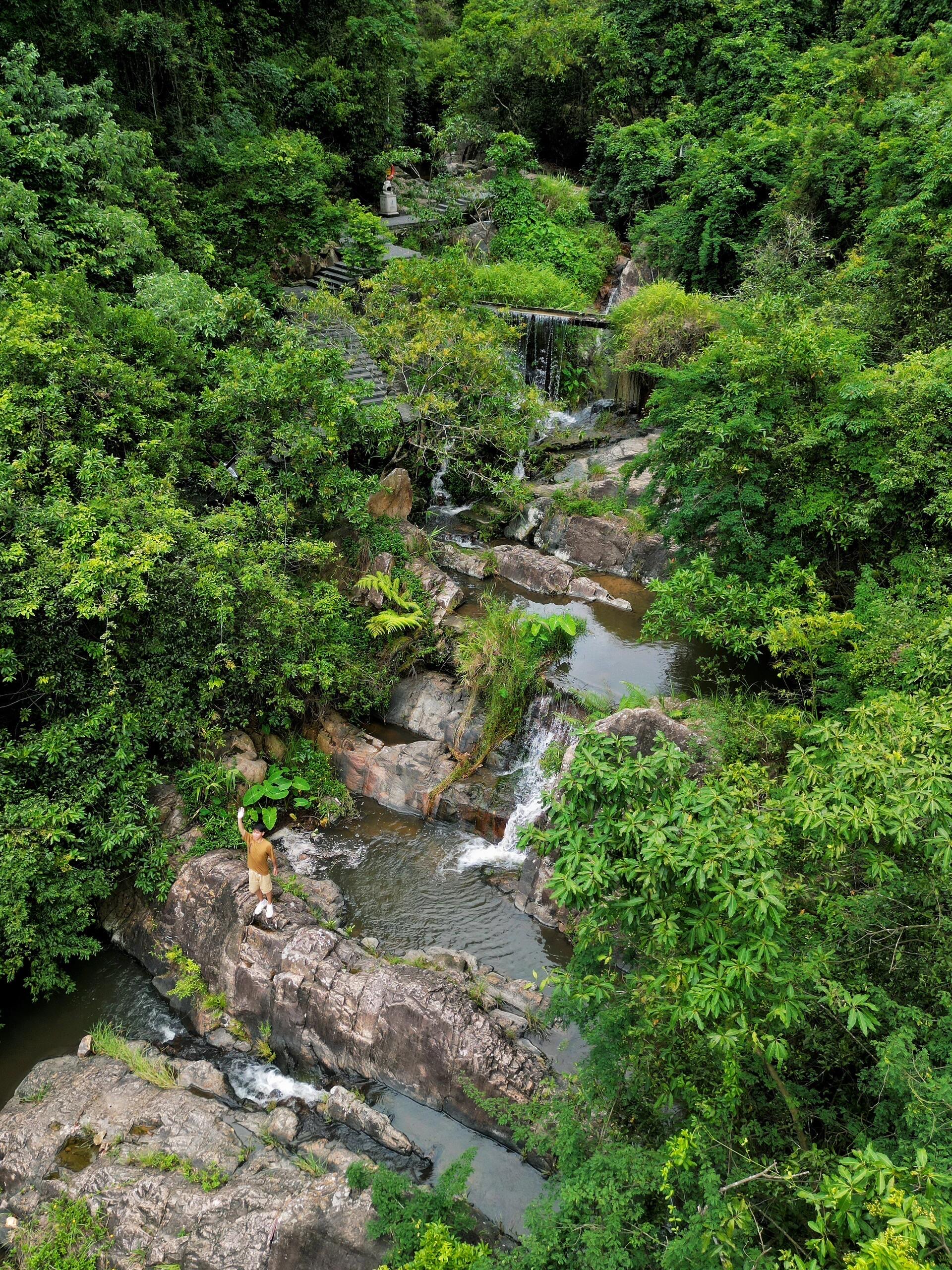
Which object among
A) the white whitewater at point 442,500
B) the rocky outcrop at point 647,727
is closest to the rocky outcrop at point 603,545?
the white whitewater at point 442,500

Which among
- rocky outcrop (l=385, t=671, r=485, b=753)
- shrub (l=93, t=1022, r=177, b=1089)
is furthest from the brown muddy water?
shrub (l=93, t=1022, r=177, b=1089)

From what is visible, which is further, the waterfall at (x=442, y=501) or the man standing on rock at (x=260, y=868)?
the waterfall at (x=442, y=501)

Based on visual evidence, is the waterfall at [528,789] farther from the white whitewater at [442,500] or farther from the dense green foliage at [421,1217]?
the white whitewater at [442,500]

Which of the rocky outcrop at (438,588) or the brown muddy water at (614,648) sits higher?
the rocky outcrop at (438,588)

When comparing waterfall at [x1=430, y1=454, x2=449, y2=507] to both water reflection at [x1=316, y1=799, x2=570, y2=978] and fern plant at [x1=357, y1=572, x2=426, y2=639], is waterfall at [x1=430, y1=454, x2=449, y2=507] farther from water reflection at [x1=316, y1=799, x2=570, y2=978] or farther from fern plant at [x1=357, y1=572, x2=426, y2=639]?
water reflection at [x1=316, y1=799, x2=570, y2=978]

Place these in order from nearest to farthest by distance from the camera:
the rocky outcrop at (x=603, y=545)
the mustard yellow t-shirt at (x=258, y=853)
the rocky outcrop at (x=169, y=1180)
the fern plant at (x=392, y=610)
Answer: the rocky outcrop at (x=169, y=1180) → the mustard yellow t-shirt at (x=258, y=853) → the fern plant at (x=392, y=610) → the rocky outcrop at (x=603, y=545)

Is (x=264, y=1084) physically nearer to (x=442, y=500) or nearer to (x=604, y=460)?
(x=442, y=500)

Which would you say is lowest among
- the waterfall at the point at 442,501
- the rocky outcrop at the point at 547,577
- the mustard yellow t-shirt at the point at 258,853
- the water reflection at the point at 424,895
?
the water reflection at the point at 424,895
